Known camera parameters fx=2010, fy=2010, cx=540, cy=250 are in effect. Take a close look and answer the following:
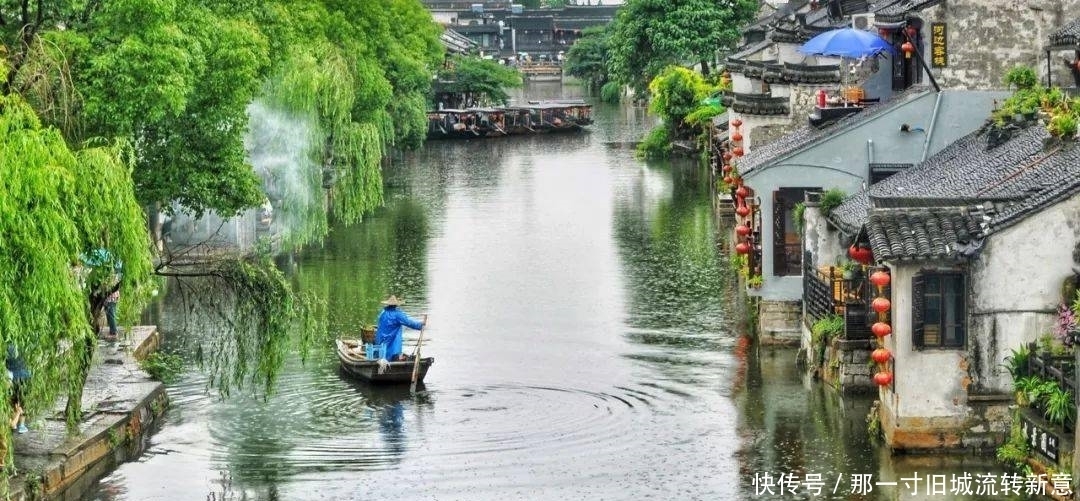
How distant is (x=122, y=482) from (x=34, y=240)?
5.73 meters

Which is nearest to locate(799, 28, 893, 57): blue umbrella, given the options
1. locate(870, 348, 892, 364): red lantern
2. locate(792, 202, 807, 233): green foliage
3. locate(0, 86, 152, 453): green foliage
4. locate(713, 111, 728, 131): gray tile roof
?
locate(792, 202, 807, 233): green foliage

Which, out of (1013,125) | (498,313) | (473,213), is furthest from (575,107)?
(1013,125)

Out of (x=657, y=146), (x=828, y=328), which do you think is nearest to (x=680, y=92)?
(x=657, y=146)

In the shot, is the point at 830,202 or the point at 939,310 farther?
the point at 830,202

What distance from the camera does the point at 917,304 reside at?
92.5 ft

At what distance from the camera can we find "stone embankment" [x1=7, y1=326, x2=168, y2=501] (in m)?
27.7

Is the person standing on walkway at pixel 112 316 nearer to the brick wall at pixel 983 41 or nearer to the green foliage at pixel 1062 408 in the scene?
the brick wall at pixel 983 41

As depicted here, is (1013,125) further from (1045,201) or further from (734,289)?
(734,289)

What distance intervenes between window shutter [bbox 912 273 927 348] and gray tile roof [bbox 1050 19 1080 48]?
9.81 meters

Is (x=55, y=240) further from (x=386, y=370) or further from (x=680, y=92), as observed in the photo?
(x=680, y=92)

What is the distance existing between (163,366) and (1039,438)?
673 inches

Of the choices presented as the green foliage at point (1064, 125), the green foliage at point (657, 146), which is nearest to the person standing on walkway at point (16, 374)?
the green foliage at point (1064, 125)

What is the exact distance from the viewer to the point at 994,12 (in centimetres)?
3962

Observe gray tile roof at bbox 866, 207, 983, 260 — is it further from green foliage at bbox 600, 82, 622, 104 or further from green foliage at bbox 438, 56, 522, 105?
green foliage at bbox 600, 82, 622, 104
